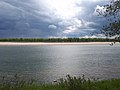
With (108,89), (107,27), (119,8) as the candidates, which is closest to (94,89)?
(108,89)

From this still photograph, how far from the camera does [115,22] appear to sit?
56.2ft

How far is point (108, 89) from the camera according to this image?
16141mm

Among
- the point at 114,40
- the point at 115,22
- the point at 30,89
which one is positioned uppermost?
the point at 115,22

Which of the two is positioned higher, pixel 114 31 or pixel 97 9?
pixel 97 9

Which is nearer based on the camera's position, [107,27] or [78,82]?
[78,82]

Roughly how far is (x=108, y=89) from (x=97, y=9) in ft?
18.3

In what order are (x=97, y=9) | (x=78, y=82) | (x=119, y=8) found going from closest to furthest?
(x=78, y=82) → (x=119, y=8) → (x=97, y=9)

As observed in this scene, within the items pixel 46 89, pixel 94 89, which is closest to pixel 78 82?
→ pixel 94 89

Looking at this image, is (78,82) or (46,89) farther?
(46,89)

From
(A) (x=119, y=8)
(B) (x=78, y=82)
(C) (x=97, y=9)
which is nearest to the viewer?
(B) (x=78, y=82)

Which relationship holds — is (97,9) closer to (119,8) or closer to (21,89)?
(119,8)

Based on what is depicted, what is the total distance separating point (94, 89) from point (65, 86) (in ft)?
5.85

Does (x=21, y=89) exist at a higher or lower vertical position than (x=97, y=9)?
lower

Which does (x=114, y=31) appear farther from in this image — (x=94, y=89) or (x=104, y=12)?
(x=94, y=89)
